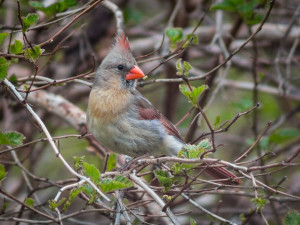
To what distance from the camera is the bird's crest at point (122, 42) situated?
109 inches

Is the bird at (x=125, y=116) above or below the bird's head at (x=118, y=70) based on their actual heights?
below

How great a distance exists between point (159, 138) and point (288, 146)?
4.83 ft

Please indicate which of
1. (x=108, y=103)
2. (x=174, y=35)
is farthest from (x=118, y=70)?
(x=174, y=35)

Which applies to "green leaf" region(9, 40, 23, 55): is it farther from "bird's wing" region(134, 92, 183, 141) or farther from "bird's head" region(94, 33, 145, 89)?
"bird's wing" region(134, 92, 183, 141)

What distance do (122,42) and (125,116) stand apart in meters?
0.42

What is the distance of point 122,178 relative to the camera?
1.96m

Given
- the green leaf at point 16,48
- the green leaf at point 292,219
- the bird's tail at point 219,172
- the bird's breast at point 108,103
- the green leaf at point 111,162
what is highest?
the green leaf at point 16,48

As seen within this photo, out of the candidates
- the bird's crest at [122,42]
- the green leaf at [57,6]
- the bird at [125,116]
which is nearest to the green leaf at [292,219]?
the bird at [125,116]

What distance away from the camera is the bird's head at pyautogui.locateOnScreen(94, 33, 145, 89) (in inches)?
114

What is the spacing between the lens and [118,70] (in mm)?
2947

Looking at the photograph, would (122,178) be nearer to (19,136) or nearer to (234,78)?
(19,136)

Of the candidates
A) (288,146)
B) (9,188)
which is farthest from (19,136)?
(288,146)

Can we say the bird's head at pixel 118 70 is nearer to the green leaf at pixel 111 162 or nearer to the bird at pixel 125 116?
the bird at pixel 125 116

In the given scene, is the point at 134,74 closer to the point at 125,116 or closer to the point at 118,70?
the point at 118,70
